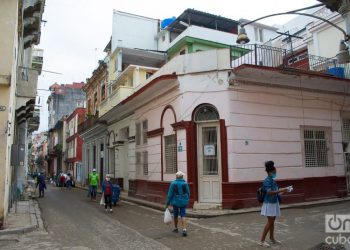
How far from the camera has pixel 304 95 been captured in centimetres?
1441

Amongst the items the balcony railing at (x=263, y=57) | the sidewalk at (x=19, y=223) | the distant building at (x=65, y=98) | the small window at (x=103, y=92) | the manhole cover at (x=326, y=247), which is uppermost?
the distant building at (x=65, y=98)

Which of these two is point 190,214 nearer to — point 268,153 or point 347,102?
point 268,153

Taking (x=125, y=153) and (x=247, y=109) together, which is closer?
(x=247, y=109)

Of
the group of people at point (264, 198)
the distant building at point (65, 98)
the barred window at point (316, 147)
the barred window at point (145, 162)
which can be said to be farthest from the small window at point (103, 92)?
the distant building at point (65, 98)

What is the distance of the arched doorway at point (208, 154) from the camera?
12773 millimetres

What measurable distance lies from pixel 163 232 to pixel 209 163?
4.51m

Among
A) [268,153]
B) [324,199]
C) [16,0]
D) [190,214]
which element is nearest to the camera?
[16,0]

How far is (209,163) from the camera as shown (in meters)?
13.0

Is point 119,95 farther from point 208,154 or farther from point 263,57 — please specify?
point 263,57

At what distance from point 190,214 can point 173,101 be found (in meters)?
4.68

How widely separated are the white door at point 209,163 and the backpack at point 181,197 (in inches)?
156

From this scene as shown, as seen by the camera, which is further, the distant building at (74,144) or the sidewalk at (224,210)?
the distant building at (74,144)

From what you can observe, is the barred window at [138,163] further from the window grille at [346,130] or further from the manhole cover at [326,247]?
Result: the manhole cover at [326,247]

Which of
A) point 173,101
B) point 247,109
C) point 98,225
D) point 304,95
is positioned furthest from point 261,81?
point 98,225
